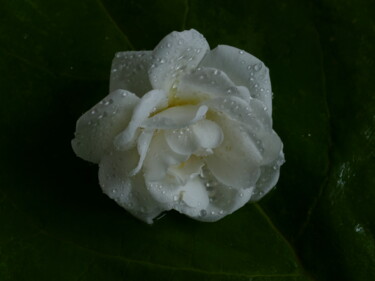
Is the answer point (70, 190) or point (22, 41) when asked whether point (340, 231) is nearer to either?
point (70, 190)

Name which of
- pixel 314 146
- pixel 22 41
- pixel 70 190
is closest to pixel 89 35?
pixel 22 41

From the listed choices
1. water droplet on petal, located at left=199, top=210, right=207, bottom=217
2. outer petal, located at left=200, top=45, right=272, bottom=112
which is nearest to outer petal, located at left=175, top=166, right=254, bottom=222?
water droplet on petal, located at left=199, top=210, right=207, bottom=217

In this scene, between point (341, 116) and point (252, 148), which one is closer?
point (252, 148)

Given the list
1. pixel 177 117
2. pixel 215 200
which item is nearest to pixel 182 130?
pixel 177 117

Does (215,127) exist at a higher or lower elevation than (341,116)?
higher

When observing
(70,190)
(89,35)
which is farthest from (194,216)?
(89,35)

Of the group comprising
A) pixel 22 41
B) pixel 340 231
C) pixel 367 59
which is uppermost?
pixel 22 41

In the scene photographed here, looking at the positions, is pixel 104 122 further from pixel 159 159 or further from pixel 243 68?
pixel 243 68
